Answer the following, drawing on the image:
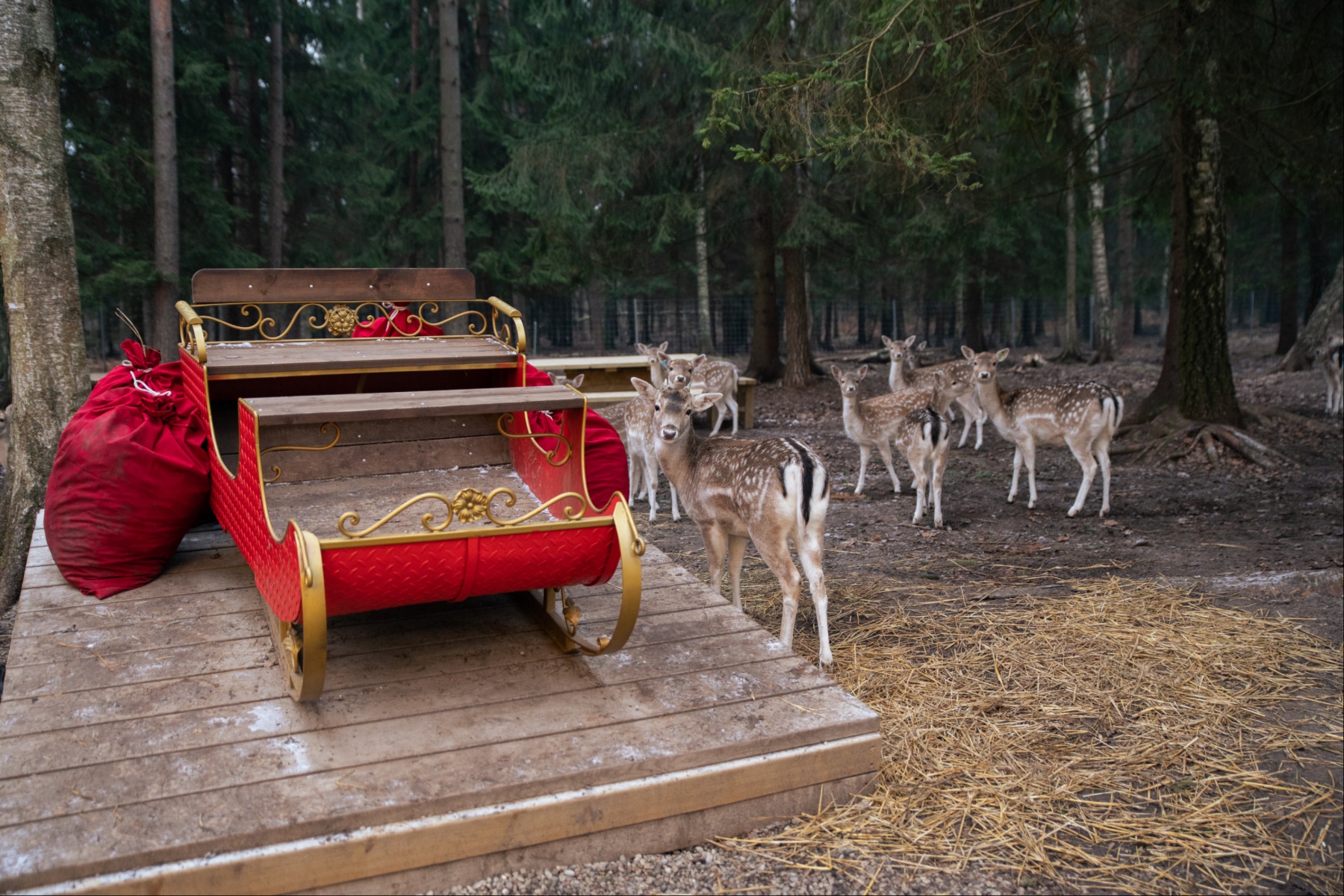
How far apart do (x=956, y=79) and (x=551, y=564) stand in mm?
5847

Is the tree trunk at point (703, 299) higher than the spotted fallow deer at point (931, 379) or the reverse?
higher

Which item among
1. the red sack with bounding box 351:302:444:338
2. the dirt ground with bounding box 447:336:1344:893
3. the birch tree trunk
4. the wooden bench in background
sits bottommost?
the dirt ground with bounding box 447:336:1344:893

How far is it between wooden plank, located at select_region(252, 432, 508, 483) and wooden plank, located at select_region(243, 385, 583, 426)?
1.20 m

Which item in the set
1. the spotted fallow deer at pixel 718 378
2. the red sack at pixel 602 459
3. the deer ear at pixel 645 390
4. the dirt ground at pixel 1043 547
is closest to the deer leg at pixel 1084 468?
the dirt ground at pixel 1043 547

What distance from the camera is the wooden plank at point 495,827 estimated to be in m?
3.04

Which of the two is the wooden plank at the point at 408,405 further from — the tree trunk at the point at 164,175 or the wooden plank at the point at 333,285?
the tree trunk at the point at 164,175

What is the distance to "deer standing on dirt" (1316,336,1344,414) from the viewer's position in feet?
46.5

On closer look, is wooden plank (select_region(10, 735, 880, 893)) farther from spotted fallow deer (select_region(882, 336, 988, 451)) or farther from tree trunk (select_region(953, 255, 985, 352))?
tree trunk (select_region(953, 255, 985, 352))

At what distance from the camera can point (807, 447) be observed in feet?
19.8

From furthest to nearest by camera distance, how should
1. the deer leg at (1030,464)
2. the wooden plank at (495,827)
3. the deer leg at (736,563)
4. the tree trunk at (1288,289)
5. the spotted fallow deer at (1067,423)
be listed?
the tree trunk at (1288,289) < the deer leg at (1030,464) < the spotted fallow deer at (1067,423) < the deer leg at (736,563) < the wooden plank at (495,827)

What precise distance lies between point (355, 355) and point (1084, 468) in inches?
272

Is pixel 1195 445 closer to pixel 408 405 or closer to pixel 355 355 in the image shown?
pixel 355 355

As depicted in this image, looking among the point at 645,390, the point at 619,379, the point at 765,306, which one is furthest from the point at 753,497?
the point at 765,306

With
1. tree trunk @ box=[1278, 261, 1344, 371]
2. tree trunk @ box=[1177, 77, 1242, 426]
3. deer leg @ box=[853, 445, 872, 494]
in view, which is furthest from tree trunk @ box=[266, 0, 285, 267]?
tree trunk @ box=[1278, 261, 1344, 371]
